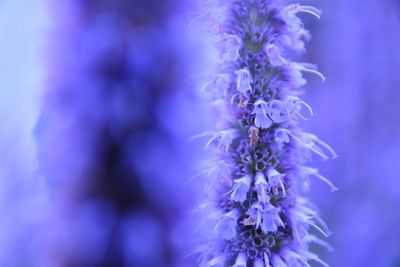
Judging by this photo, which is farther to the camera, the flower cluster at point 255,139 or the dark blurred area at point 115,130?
the flower cluster at point 255,139

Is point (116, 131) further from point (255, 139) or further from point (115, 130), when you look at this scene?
point (255, 139)

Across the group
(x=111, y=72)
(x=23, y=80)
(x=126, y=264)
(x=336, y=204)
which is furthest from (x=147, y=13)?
(x=336, y=204)

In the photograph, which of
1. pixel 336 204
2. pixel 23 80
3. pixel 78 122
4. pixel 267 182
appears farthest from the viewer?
pixel 336 204

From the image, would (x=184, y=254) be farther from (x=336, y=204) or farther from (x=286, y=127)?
(x=336, y=204)

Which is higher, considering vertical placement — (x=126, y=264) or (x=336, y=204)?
(x=126, y=264)

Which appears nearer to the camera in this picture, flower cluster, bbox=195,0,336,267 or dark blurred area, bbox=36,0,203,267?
dark blurred area, bbox=36,0,203,267

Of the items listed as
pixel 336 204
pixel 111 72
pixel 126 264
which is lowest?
pixel 336 204

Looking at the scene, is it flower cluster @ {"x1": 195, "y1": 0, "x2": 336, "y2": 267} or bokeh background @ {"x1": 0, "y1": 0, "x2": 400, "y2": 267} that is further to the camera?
flower cluster @ {"x1": 195, "y1": 0, "x2": 336, "y2": 267}

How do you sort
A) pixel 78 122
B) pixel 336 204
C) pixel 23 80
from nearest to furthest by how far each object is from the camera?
1. pixel 78 122
2. pixel 23 80
3. pixel 336 204
